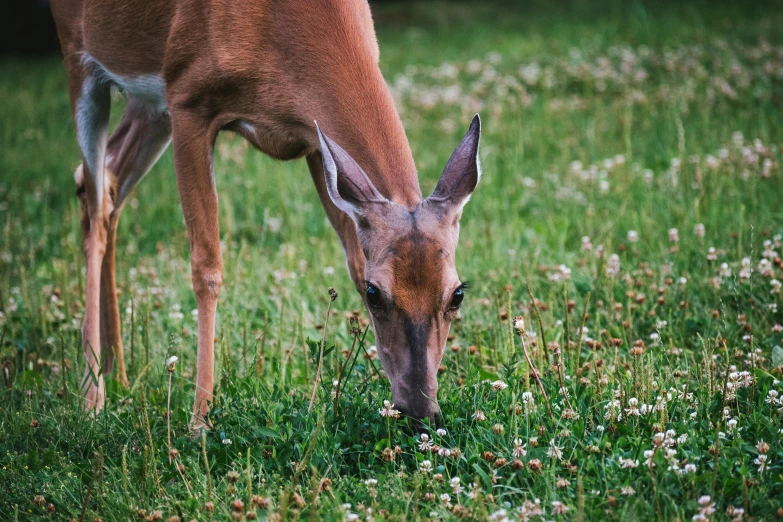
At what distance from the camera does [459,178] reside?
3.59 m

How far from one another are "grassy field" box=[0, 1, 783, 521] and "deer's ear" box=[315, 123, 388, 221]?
587 millimetres

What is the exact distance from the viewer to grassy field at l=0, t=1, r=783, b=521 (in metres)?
2.99

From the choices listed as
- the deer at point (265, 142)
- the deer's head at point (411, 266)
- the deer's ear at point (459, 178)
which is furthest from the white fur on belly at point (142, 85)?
the deer's ear at point (459, 178)

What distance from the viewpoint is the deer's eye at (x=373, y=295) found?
11.1ft

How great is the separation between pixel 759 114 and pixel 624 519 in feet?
19.7

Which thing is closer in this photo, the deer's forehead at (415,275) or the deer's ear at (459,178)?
the deer's forehead at (415,275)

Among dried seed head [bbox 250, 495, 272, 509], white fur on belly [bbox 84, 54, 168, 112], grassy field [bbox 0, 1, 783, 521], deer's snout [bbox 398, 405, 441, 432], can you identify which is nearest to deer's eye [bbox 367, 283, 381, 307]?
grassy field [bbox 0, 1, 783, 521]

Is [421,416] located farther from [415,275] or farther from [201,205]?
[201,205]

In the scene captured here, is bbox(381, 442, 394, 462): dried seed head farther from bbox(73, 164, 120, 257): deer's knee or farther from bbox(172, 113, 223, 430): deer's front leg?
bbox(73, 164, 120, 257): deer's knee

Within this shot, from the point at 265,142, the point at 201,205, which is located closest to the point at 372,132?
the point at 265,142

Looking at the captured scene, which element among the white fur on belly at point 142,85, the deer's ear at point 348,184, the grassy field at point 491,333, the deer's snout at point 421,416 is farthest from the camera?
the white fur on belly at point 142,85

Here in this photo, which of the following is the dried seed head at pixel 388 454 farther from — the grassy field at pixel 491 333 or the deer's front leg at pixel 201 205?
the deer's front leg at pixel 201 205

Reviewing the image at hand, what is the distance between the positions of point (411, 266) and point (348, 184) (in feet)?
1.49

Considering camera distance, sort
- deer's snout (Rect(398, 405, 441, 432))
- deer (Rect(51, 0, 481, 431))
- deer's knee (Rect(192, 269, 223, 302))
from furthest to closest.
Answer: deer's knee (Rect(192, 269, 223, 302)), deer (Rect(51, 0, 481, 431)), deer's snout (Rect(398, 405, 441, 432))
